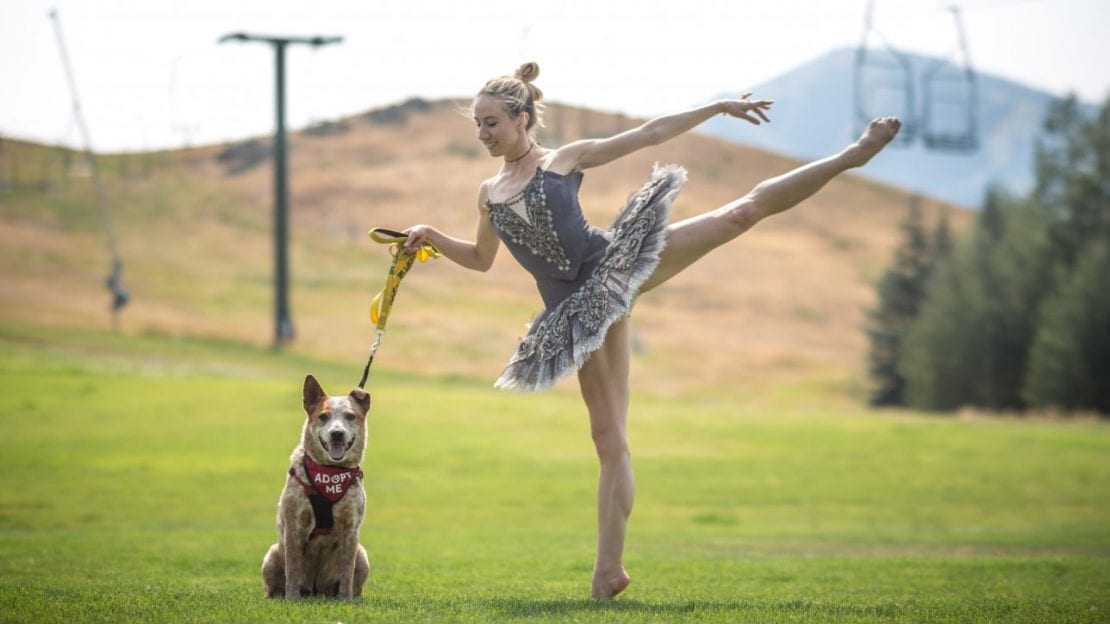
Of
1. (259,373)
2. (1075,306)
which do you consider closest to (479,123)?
(259,373)

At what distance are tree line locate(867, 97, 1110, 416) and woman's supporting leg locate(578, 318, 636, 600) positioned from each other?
53315mm

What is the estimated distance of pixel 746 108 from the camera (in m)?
7.88

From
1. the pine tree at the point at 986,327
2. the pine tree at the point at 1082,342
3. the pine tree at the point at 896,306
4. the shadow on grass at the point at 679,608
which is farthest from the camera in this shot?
the pine tree at the point at 896,306

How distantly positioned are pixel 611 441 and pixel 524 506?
1508cm

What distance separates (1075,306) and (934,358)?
9.01 m

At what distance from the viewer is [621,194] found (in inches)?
3551

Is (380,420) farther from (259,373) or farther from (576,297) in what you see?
(576,297)

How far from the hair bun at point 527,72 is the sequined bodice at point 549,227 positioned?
24.6 inches

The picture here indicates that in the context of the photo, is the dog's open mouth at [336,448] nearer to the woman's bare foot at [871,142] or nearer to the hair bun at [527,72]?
the hair bun at [527,72]

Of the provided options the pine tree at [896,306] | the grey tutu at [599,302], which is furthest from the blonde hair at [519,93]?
the pine tree at [896,306]

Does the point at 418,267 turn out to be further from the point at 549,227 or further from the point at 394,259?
the point at 549,227

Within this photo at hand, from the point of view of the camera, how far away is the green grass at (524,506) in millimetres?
7883

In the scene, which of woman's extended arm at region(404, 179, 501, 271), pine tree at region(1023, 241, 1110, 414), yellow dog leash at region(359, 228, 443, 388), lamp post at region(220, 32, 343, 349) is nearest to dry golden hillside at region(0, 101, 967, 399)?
lamp post at region(220, 32, 343, 349)

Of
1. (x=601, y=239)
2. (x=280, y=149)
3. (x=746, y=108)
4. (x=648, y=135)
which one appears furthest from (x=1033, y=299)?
(x=648, y=135)
